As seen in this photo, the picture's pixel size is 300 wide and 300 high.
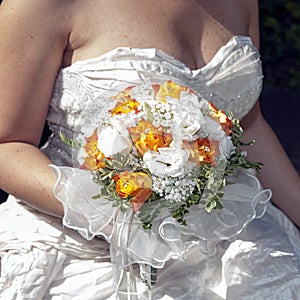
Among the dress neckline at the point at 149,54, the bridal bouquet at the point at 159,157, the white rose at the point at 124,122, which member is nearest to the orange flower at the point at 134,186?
the bridal bouquet at the point at 159,157

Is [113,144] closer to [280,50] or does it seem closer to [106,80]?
[106,80]

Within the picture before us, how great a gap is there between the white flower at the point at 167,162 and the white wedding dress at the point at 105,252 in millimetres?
280

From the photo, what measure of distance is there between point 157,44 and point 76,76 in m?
0.24

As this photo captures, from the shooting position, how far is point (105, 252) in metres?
2.28

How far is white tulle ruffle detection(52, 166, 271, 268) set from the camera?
2.03m

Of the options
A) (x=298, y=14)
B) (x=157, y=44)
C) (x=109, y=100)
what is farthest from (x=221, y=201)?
(x=298, y=14)

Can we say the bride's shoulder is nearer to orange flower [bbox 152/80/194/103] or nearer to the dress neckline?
the dress neckline

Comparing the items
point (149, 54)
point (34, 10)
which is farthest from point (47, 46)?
point (149, 54)

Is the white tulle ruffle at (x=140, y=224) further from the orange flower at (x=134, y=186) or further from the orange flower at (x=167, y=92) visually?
the orange flower at (x=167, y=92)

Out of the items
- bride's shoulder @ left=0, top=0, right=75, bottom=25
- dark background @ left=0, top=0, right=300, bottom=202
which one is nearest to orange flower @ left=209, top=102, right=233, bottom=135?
bride's shoulder @ left=0, top=0, right=75, bottom=25

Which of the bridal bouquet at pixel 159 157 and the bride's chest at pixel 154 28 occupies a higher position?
the bride's chest at pixel 154 28

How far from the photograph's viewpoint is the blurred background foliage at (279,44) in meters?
6.79

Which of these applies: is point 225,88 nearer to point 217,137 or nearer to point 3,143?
point 217,137

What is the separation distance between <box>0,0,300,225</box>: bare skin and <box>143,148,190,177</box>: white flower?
349 millimetres
